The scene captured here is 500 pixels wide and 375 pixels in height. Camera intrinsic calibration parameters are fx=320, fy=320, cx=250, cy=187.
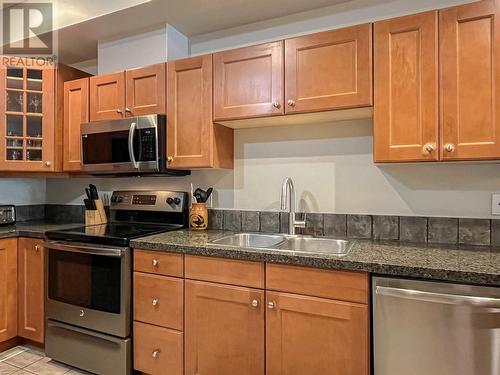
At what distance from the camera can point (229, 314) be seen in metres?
1.67

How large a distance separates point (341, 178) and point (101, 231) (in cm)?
165

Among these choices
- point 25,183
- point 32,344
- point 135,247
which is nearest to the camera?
point 135,247

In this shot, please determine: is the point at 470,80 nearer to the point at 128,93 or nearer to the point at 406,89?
the point at 406,89

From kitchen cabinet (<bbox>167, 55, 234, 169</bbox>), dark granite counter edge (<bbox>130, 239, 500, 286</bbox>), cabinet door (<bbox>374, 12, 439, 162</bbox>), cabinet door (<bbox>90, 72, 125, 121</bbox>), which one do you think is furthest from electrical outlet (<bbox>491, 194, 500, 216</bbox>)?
cabinet door (<bbox>90, 72, 125, 121</bbox>)

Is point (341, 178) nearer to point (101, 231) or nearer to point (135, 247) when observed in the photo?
point (135, 247)

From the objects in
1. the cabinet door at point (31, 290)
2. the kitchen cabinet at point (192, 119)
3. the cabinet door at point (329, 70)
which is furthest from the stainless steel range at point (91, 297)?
the cabinet door at point (329, 70)

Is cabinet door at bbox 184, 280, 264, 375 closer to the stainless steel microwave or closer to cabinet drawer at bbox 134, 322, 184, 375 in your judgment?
cabinet drawer at bbox 134, 322, 184, 375

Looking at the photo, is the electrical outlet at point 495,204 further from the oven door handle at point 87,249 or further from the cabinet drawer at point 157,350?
the oven door handle at point 87,249

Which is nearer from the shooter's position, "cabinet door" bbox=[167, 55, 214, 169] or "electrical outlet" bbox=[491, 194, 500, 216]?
"electrical outlet" bbox=[491, 194, 500, 216]

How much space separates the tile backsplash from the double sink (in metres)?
0.08

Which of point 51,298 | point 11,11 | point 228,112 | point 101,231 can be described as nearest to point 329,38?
point 228,112

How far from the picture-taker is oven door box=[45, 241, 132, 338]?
1.91 meters

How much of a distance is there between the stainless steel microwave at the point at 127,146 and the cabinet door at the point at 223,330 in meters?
0.92

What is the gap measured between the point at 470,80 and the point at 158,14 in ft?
6.35
